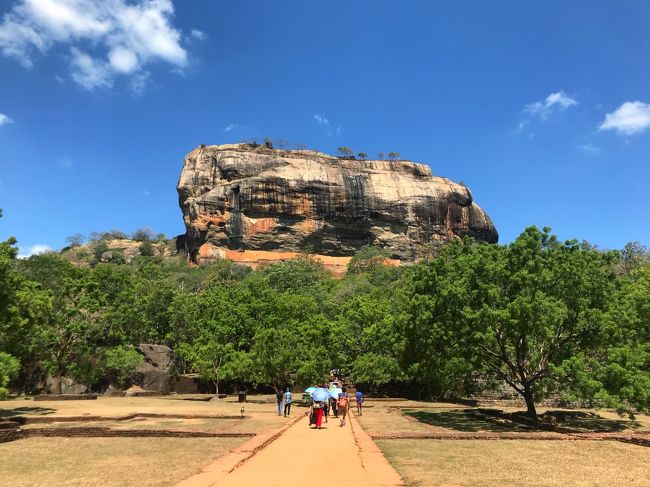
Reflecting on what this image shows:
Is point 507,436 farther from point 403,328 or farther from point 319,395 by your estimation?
point 403,328

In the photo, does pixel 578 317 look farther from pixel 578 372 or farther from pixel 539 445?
pixel 539 445

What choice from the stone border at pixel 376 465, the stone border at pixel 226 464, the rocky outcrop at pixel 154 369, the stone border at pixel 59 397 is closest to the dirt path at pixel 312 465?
the stone border at pixel 376 465

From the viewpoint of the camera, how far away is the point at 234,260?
281 feet

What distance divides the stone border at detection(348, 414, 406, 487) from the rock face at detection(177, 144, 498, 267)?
248ft

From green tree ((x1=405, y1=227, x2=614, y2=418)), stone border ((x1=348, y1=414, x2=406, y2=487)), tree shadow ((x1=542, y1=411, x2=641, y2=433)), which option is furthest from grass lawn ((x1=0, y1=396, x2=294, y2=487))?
tree shadow ((x1=542, y1=411, x2=641, y2=433))

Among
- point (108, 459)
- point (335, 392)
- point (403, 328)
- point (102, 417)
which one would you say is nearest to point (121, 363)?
point (102, 417)

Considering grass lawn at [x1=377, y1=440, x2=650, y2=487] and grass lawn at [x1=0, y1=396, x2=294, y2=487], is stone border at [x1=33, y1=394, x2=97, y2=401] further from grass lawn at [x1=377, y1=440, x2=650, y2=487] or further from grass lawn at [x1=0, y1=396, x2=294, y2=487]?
grass lawn at [x1=377, y1=440, x2=650, y2=487]

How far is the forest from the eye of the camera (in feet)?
53.0

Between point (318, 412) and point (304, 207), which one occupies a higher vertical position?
point (304, 207)

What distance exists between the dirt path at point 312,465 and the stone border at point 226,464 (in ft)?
0.35

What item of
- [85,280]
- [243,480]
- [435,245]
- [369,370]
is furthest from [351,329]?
[435,245]

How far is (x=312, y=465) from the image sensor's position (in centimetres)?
927

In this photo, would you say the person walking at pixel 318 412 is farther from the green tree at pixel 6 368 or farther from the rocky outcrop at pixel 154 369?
the rocky outcrop at pixel 154 369

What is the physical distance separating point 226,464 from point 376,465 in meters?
2.81
